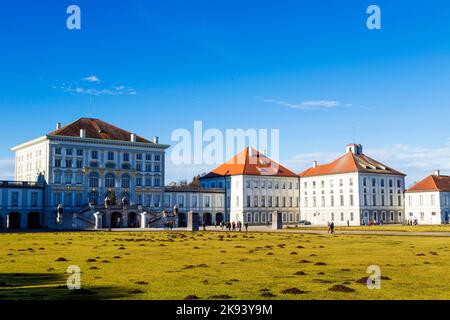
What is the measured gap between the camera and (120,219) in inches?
3553

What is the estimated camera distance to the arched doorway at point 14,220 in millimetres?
86062

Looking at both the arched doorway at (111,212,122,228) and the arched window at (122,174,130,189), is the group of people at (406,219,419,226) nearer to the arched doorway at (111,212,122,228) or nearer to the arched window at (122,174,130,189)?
the arched window at (122,174,130,189)

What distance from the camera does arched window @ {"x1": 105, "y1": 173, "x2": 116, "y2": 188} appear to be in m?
92.6

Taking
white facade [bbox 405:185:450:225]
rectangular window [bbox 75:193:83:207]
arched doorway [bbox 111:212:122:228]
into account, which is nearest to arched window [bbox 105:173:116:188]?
rectangular window [bbox 75:193:83:207]

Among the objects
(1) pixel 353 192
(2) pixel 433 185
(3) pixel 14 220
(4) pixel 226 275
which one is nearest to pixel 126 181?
(3) pixel 14 220

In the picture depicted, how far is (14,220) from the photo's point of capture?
8688cm

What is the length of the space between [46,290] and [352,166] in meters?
92.1

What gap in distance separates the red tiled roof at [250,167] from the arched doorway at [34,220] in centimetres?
3551

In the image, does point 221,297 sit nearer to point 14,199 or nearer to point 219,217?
point 14,199

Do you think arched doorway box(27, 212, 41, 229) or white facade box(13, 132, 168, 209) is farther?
white facade box(13, 132, 168, 209)

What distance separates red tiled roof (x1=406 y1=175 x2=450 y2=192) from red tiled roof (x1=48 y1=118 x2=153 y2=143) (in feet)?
165
